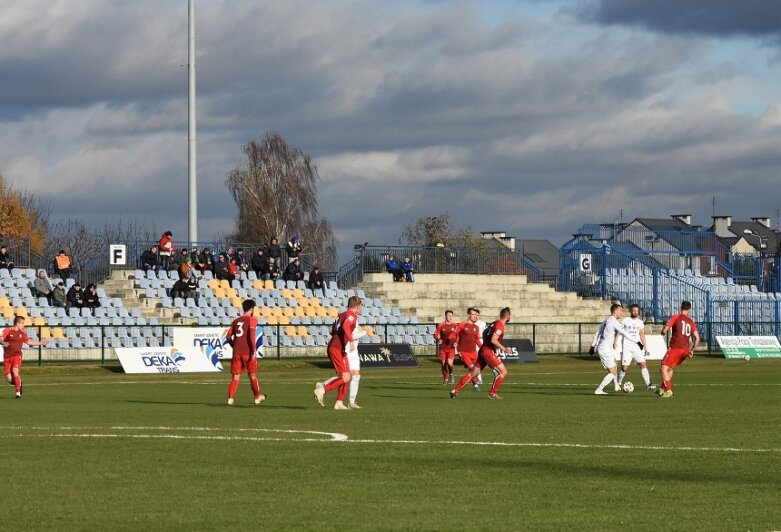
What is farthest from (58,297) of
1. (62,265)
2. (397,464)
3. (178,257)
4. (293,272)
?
(397,464)

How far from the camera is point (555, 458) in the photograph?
49.9ft

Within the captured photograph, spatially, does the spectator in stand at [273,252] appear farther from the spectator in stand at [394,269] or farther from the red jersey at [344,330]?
the red jersey at [344,330]

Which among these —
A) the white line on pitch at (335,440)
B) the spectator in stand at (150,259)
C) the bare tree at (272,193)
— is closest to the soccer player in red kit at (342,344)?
the white line on pitch at (335,440)

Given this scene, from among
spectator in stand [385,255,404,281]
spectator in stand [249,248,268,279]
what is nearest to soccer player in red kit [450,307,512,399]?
spectator in stand [249,248,268,279]

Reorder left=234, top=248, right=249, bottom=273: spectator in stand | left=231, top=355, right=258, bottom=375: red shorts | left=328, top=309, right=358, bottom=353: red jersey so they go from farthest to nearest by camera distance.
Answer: left=234, top=248, right=249, bottom=273: spectator in stand < left=231, top=355, right=258, bottom=375: red shorts < left=328, top=309, right=358, bottom=353: red jersey

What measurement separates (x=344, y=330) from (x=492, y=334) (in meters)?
5.32

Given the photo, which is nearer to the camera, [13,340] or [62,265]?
[13,340]

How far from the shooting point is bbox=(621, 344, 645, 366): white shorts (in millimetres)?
30391

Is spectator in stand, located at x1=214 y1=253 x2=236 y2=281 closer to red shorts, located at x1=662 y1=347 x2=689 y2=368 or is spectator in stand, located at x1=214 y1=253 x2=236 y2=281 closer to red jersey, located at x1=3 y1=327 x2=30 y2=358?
red jersey, located at x1=3 y1=327 x2=30 y2=358

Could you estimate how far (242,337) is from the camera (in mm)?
25547

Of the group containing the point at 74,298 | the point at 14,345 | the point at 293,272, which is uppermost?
the point at 293,272

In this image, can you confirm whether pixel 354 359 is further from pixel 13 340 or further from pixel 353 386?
pixel 13 340

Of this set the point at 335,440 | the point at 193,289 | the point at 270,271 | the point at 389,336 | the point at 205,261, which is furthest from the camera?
the point at 270,271

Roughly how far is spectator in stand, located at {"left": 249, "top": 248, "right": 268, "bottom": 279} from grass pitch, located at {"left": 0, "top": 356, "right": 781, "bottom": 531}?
27.5 meters
